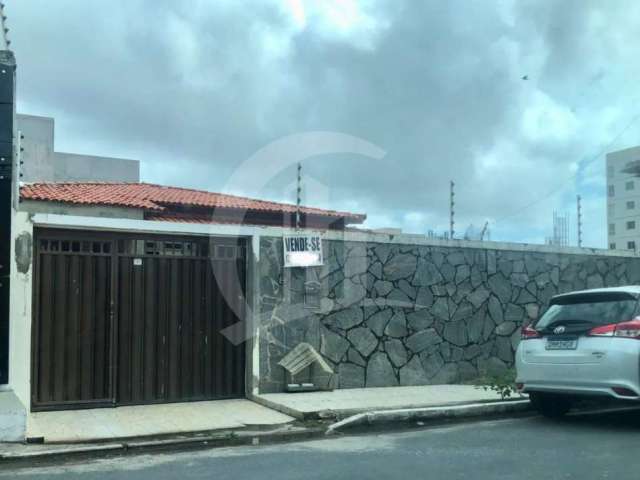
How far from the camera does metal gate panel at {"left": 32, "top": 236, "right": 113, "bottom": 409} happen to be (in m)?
8.14

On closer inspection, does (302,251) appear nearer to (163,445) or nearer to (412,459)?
(163,445)

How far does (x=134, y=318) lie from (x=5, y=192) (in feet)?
8.45

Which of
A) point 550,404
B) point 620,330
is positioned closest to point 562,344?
point 620,330

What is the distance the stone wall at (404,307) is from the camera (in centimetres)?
969

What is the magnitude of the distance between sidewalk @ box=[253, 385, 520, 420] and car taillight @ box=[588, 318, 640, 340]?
7.33 ft

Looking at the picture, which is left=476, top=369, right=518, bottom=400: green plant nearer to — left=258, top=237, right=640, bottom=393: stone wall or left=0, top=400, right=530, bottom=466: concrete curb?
left=0, top=400, right=530, bottom=466: concrete curb

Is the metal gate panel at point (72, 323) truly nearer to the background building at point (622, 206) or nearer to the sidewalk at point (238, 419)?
the sidewalk at point (238, 419)

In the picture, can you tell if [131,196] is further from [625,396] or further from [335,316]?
[625,396]

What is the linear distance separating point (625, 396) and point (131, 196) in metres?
14.9

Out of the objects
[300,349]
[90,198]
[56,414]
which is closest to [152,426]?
[56,414]

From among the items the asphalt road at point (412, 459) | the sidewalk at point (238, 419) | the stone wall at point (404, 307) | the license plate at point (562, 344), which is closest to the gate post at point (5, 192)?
the sidewalk at point (238, 419)

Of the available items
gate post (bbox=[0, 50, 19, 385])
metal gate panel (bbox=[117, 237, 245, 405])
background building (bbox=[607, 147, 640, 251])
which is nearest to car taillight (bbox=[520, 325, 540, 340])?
metal gate panel (bbox=[117, 237, 245, 405])

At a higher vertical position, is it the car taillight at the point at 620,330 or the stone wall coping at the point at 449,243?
the stone wall coping at the point at 449,243

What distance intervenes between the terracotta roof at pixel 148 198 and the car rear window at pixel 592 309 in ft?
38.3
